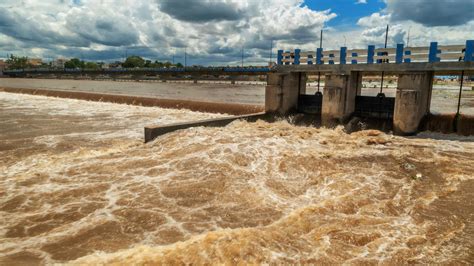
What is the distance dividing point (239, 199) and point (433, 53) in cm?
1105

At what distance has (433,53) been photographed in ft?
43.9

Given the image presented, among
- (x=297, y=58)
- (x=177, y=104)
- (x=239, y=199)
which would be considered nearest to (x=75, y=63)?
(x=177, y=104)

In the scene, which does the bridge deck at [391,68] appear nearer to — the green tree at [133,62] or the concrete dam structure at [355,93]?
the concrete dam structure at [355,93]

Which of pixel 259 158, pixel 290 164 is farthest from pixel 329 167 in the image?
pixel 259 158

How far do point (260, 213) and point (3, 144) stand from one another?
12776mm

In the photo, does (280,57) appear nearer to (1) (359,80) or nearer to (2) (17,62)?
(1) (359,80)

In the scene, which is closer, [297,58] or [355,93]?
[355,93]

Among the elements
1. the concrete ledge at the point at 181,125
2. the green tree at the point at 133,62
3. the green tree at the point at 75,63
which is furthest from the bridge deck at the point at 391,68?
the green tree at the point at 75,63

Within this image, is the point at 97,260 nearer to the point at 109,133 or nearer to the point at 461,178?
the point at 461,178

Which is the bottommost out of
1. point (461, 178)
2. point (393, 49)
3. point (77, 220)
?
point (77, 220)

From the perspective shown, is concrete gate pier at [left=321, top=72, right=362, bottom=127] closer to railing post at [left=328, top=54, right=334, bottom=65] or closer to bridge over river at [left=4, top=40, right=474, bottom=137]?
bridge over river at [left=4, top=40, right=474, bottom=137]

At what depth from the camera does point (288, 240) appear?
5688 mm

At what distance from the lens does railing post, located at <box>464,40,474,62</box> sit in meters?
12.6

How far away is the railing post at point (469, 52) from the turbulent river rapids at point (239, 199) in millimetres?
3234
